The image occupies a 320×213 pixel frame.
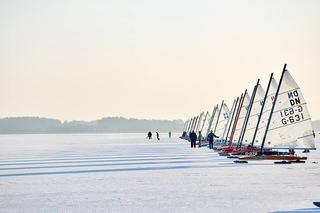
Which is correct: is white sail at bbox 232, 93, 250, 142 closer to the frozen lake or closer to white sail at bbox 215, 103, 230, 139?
white sail at bbox 215, 103, 230, 139

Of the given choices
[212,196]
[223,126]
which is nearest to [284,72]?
[212,196]

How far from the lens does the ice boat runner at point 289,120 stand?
1067 inches

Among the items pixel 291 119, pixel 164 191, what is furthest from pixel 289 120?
pixel 164 191

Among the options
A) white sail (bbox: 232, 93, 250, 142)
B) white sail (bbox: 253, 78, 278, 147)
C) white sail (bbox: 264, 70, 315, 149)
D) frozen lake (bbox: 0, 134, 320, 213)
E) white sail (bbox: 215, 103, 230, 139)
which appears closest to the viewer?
frozen lake (bbox: 0, 134, 320, 213)

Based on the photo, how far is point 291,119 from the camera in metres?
27.4

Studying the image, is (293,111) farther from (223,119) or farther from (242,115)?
(223,119)

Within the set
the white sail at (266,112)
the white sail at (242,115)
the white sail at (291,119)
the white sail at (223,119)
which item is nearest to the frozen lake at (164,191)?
the white sail at (291,119)

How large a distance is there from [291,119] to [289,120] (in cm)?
11

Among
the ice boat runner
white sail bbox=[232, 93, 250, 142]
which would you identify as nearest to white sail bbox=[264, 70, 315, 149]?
the ice boat runner

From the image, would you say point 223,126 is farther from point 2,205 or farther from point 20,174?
point 2,205

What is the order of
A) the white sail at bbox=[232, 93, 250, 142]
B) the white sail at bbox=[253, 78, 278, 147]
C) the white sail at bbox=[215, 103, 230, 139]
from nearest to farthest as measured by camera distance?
the white sail at bbox=[253, 78, 278, 147] < the white sail at bbox=[232, 93, 250, 142] < the white sail at bbox=[215, 103, 230, 139]

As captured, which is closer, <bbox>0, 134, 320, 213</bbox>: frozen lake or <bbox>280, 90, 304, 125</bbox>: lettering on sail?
<bbox>0, 134, 320, 213</bbox>: frozen lake

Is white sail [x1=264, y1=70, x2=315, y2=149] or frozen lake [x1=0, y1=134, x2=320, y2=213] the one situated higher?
white sail [x1=264, y1=70, x2=315, y2=149]

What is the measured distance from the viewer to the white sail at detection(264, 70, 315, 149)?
2709cm
